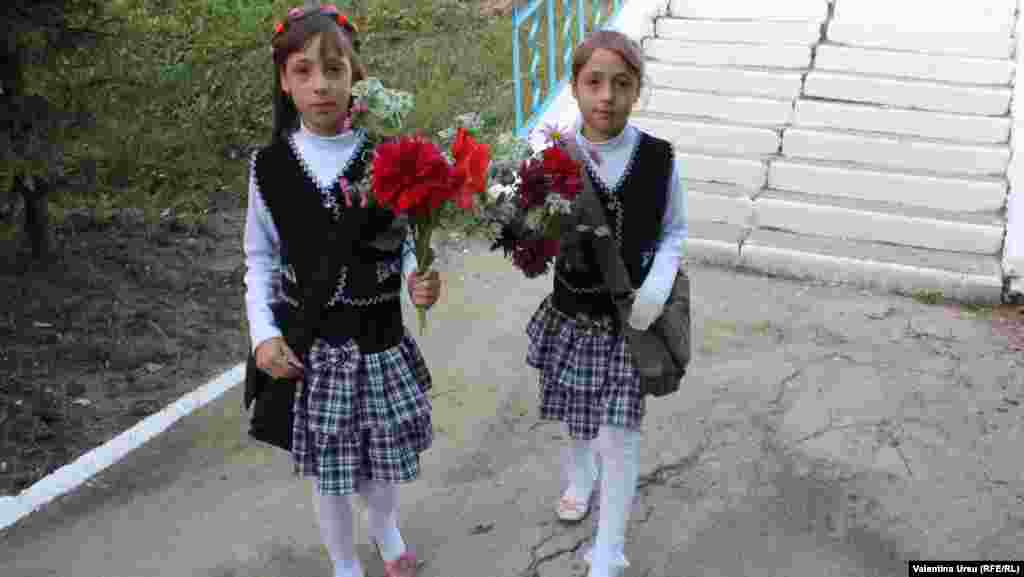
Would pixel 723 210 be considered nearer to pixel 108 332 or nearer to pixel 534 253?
pixel 108 332

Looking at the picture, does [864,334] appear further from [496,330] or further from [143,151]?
[143,151]

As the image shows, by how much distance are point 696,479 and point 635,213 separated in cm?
124

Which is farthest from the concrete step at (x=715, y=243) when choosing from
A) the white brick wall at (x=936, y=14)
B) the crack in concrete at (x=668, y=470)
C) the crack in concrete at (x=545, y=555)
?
the crack in concrete at (x=545, y=555)

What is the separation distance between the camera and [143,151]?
7.21 m

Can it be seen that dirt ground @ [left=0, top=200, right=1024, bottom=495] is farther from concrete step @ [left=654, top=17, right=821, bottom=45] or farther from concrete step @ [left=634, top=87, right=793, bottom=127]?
concrete step @ [left=654, top=17, right=821, bottom=45]

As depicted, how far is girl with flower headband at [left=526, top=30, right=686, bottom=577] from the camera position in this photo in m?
3.01

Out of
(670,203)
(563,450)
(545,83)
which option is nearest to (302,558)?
(563,450)

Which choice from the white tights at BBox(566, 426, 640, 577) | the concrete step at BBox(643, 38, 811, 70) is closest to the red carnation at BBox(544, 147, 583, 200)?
the white tights at BBox(566, 426, 640, 577)

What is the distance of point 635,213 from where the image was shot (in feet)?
10.1

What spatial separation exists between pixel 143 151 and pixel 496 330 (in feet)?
11.0

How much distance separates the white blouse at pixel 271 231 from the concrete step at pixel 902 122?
14.4ft

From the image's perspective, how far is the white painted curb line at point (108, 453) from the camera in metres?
3.80

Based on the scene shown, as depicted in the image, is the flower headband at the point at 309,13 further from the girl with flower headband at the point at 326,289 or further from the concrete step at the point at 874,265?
the concrete step at the point at 874,265

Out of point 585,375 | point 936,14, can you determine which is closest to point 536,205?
point 585,375
